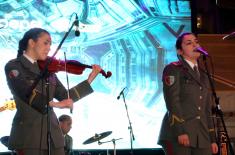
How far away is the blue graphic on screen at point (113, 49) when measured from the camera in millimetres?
6457

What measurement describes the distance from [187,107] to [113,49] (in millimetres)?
3175

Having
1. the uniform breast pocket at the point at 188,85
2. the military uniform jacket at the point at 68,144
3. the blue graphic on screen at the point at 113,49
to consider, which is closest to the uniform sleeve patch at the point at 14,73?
the uniform breast pocket at the point at 188,85

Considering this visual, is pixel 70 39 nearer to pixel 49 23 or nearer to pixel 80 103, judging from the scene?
pixel 49 23

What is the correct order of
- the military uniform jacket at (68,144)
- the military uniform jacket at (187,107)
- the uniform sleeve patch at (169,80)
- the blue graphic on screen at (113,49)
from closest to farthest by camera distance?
the military uniform jacket at (187,107), the uniform sleeve patch at (169,80), the military uniform jacket at (68,144), the blue graphic on screen at (113,49)

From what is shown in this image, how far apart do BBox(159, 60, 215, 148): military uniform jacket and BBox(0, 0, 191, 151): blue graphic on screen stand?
2798mm

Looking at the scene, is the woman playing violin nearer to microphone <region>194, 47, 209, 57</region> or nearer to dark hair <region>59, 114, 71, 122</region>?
microphone <region>194, 47, 209, 57</region>

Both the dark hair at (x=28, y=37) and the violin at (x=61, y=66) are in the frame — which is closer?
the violin at (x=61, y=66)

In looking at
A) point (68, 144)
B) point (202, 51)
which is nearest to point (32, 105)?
point (202, 51)

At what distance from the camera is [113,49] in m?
6.66

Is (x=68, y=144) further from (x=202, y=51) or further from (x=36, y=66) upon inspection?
(x=36, y=66)

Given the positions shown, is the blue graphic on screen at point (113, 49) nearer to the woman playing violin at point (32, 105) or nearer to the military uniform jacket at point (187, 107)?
the military uniform jacket at point (187, 107)

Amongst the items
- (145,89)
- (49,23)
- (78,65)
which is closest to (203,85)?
(78,65)

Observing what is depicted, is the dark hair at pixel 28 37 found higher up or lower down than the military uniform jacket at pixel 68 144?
higher up

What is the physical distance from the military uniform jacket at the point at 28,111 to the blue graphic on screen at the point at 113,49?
339cm
